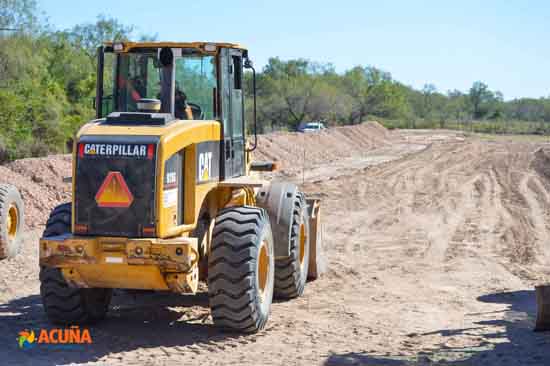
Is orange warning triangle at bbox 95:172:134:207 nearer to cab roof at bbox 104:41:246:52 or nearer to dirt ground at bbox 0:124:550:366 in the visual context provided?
dirt ground at bbox 0:124:550:366

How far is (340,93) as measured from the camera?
73312 mm

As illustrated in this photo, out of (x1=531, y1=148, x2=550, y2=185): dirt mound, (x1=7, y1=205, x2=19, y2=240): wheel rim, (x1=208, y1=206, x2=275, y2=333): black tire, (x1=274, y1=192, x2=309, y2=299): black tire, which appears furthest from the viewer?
(x1=531, y1=148, x2=550, y2=185): dirt mound

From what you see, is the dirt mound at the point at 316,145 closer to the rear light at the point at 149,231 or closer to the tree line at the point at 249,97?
the tree line at the point at 249,97

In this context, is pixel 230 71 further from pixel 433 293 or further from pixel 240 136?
pixel 433 293

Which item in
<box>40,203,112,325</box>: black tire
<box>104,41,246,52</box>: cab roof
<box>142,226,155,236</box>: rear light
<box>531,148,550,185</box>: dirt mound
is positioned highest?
<box>104,41,246,52</box>: cab roof

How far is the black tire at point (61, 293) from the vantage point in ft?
25.5

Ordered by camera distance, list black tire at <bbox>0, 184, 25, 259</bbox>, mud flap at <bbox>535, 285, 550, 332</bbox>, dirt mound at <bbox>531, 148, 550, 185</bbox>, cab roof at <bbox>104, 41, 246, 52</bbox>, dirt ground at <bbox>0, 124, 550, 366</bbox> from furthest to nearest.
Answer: dirt mound at <bbox>531, 148, 550, 185</bbox>, black tire at <bbox>0, 184, 25, 259</bbox>, cab roof at <bbox>104, 41, 246, 52</bbox>, mud flap at <bbox>535, 285, 550, 332</bbox>, dirt ground at <bbox>0, 124, 550, 366</bbox>

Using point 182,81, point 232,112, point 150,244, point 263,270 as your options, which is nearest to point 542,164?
point 232,112

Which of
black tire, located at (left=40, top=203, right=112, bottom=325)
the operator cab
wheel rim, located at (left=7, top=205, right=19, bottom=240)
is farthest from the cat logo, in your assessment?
wheel rim, located at (left=7, top=205, right=19, bottom=240)

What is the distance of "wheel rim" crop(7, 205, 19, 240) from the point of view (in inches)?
491

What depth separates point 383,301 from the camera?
32.4 ft

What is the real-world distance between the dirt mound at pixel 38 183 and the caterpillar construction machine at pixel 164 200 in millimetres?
7209

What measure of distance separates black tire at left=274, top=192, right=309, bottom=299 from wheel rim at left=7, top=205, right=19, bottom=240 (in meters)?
5.04

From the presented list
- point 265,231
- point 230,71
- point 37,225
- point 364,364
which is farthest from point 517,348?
point 37,225
